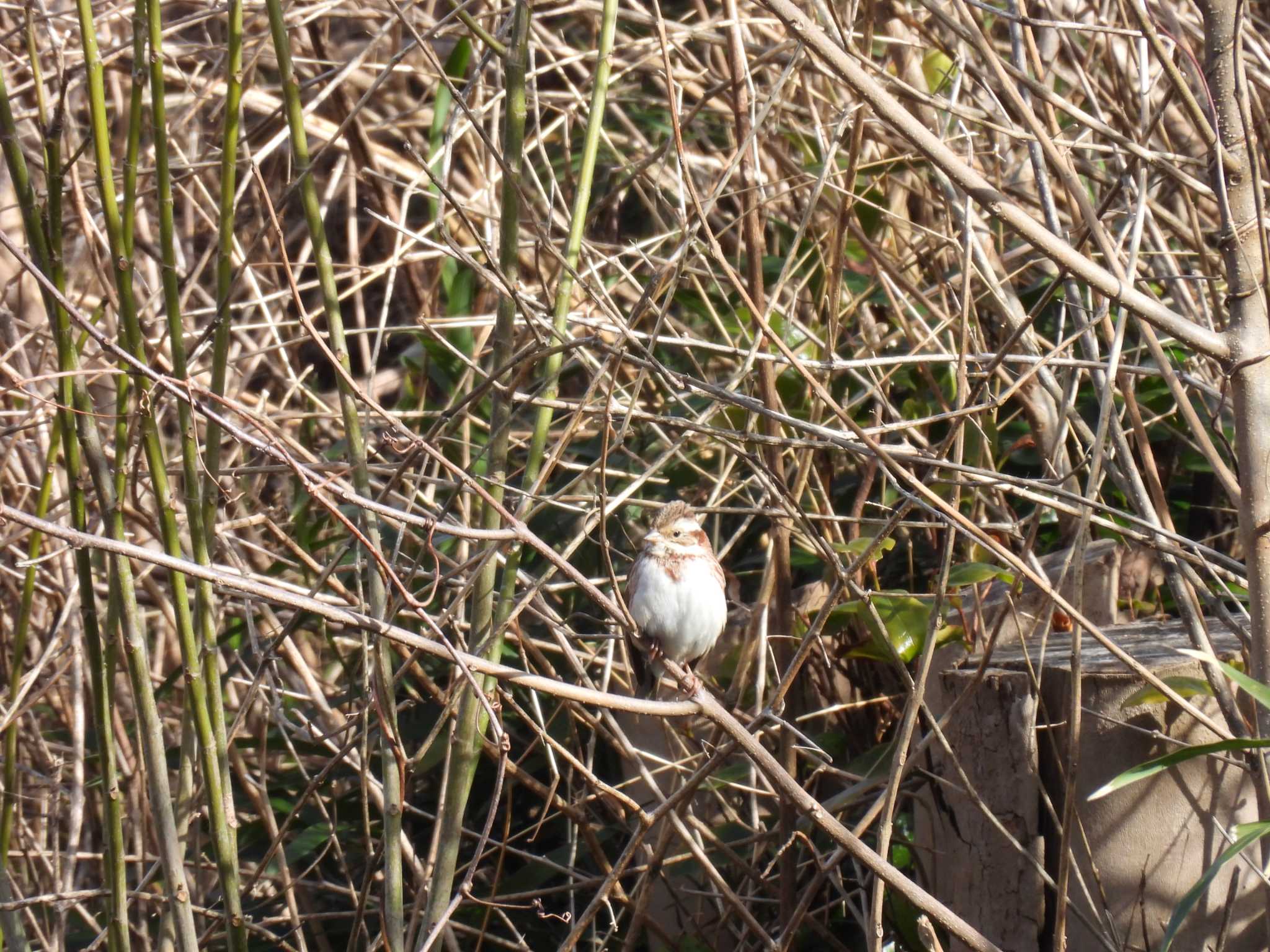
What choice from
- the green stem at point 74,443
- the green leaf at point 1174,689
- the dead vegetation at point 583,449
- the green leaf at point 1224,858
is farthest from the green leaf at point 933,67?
the green leaf at point 1224,858

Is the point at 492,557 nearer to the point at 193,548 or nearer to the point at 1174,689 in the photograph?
the point at 193,548

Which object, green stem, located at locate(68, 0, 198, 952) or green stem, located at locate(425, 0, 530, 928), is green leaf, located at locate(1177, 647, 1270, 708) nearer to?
green stem, located at locate(425, 0, 530, 928)

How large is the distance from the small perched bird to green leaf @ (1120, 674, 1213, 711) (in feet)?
3.53

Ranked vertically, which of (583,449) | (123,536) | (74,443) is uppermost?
(74,443)

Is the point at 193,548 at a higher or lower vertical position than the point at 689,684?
higher

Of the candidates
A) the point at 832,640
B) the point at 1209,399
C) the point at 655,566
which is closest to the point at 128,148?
the point at 655,566

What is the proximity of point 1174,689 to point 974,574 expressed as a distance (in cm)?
56

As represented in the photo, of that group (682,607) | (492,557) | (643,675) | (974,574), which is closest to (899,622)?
(974,574)

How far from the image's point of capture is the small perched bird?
324 centimetres

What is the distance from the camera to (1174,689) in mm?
2482

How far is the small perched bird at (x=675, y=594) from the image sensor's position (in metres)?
3.24

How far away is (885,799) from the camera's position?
2.39m

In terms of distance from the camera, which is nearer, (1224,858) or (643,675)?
(1224,858)

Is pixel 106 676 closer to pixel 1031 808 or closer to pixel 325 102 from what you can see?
pixel 1031 808
